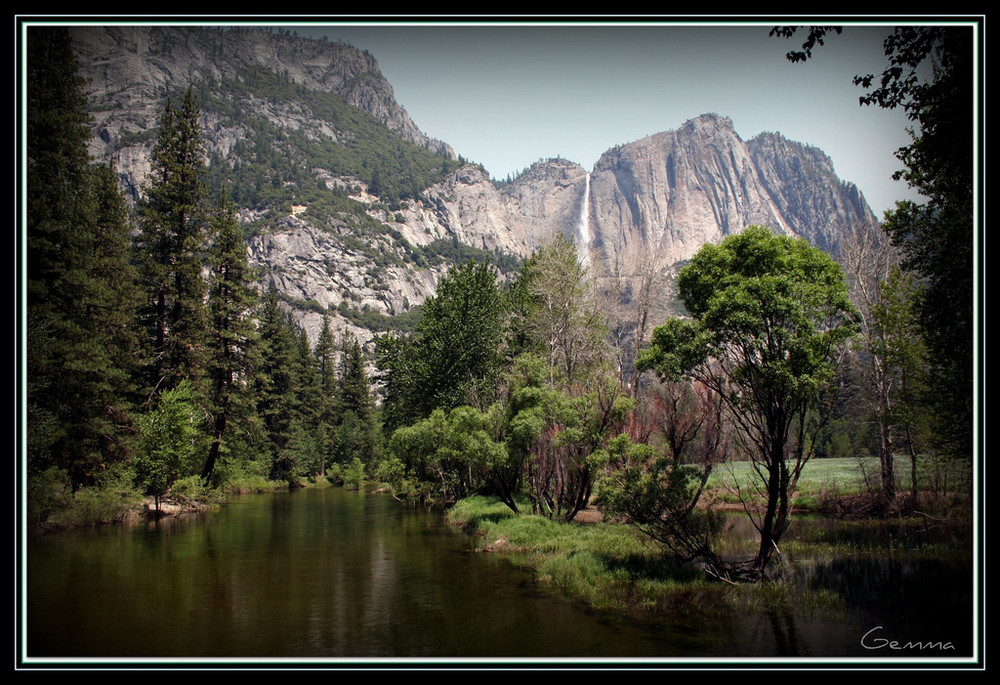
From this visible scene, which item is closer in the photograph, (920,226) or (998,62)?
(998,62)

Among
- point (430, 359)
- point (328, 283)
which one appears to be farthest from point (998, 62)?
point (328, 283)

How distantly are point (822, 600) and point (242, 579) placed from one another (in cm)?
1446

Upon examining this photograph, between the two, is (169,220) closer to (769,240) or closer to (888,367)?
(769,240)

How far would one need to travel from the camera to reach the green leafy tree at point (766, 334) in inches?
452

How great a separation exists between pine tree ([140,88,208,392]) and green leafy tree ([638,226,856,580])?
30748 millimetres

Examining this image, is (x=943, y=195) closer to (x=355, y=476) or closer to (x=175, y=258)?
(x=175, y=258)

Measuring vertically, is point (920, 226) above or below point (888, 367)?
above

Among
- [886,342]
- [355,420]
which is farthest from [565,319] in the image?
[355,420]

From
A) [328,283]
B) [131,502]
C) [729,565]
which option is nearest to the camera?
[729,565]

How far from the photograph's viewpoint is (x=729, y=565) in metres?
13.7

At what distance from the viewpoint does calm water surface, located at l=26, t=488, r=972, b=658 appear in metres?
10.1

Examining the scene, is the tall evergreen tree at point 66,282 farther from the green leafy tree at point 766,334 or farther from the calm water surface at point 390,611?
the green leafy tree at point 766,334
